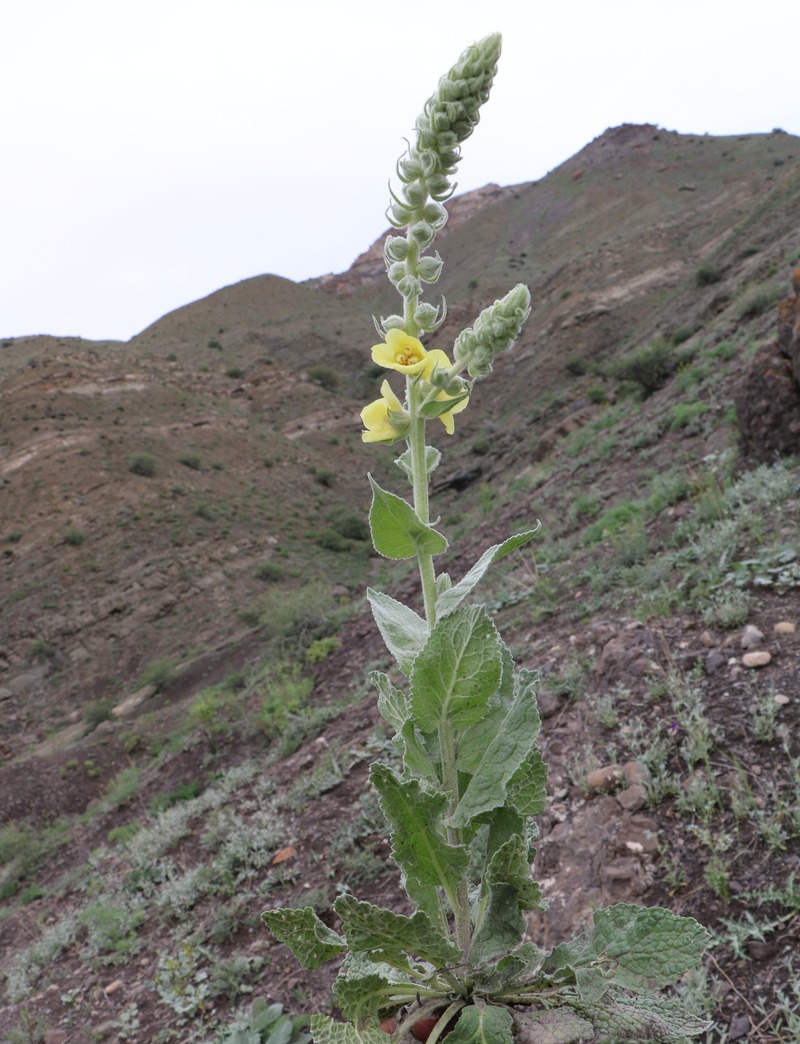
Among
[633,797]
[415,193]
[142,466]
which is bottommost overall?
[633,797]

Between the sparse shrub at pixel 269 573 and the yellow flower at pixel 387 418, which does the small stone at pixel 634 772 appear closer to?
the yellow flower at pixel 387 418

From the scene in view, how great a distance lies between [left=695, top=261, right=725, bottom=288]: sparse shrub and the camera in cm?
2194

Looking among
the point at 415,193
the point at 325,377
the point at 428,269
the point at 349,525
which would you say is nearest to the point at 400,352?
the point at 428,269

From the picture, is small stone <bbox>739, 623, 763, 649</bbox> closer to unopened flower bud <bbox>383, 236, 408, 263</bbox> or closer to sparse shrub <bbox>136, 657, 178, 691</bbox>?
unopened flower bud <bbox>383, 236, 408, 263</bbox>

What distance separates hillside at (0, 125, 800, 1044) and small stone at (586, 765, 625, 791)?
0.15ft

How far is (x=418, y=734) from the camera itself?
4.02 ft

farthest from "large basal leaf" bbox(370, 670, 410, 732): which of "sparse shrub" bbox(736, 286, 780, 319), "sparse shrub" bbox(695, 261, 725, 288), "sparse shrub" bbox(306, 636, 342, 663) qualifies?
"sparse shrub" bbox(695, 261, 725, 288)

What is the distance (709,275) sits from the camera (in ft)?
73.0

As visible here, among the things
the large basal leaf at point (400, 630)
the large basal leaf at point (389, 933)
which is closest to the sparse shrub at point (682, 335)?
the large basal leaf at point (400, 630)

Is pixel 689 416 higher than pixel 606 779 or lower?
higher

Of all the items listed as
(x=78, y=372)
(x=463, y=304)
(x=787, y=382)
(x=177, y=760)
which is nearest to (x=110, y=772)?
(x=177, y=760)

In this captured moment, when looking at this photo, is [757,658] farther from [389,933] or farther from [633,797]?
[389,933]

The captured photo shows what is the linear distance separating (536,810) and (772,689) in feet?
7.44

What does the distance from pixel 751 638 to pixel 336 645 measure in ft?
22.9
